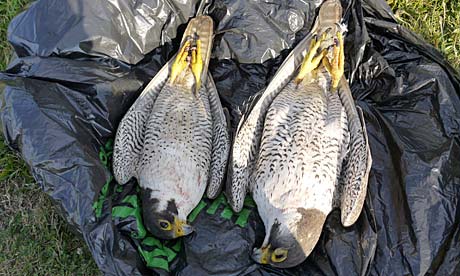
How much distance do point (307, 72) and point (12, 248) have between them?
6.39 feet

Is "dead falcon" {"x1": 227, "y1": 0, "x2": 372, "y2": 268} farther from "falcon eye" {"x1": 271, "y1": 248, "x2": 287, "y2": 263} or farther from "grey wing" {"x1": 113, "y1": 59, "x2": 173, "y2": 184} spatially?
"grey wing" {"x1": 113, "y1": 59, "x2": 173, "y2": 184}

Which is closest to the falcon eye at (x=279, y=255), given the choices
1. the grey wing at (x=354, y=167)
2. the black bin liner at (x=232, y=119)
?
the black bin liner at (x=232, y=119)

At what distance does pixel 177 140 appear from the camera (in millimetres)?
2977

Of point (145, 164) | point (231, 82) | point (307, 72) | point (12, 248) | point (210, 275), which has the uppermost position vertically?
point (307, 72)

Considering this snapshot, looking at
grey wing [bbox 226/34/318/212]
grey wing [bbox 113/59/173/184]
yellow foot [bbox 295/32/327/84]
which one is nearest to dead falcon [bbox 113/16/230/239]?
grey wing [bbox 113/59/173/184]

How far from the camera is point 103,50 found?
3.10m

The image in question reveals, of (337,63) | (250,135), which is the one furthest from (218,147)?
(337,63)

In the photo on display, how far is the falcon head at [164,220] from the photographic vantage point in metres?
2.87

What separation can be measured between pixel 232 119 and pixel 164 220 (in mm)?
782

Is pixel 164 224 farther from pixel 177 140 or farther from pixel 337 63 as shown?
pixel 337 63

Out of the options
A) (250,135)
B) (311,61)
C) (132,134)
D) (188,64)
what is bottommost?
(132,134)

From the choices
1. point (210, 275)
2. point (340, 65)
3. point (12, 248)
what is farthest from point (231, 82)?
point (12, 248)

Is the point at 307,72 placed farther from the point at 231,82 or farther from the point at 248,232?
the point at 248,232

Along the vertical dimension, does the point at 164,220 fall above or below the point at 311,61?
below
